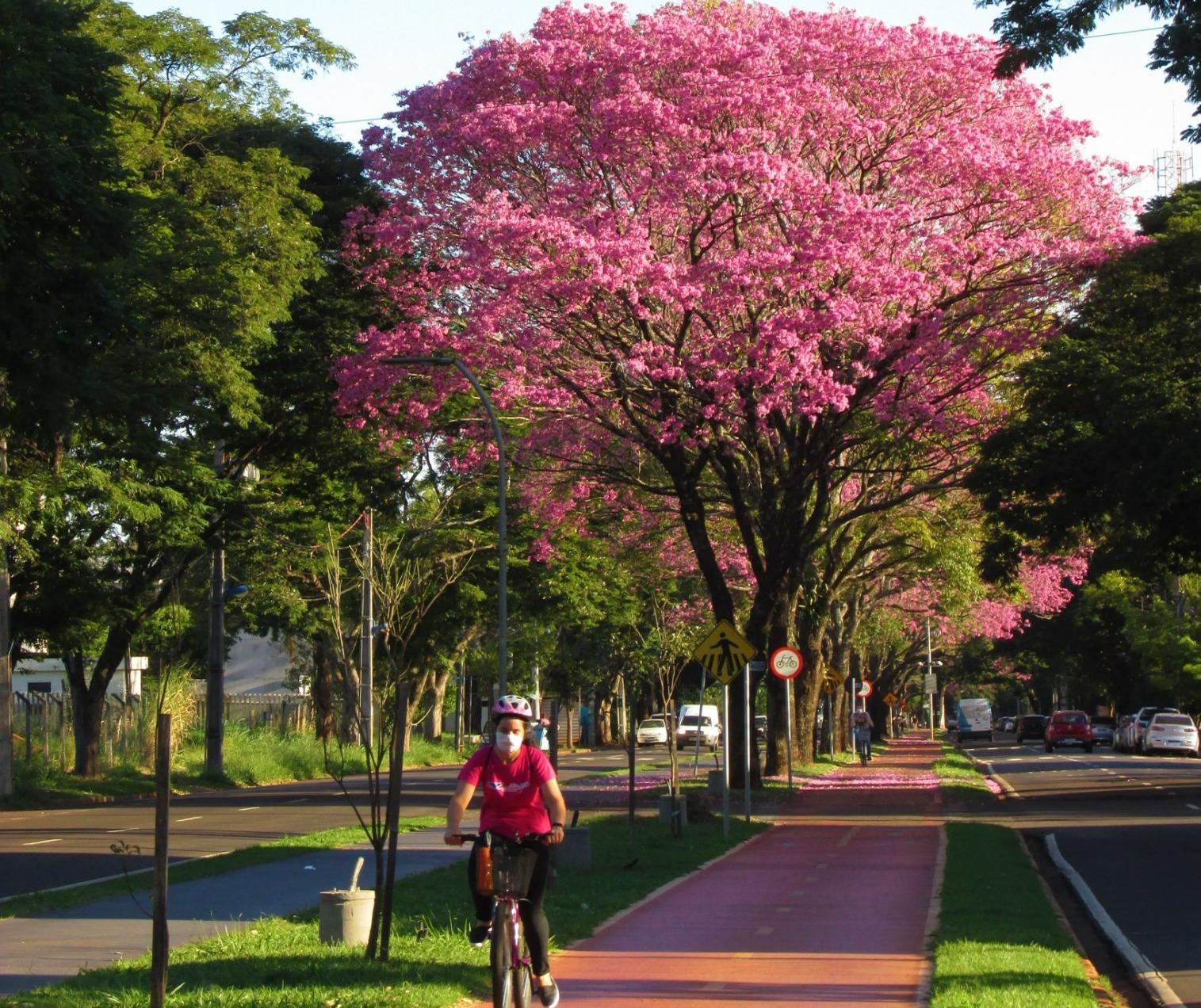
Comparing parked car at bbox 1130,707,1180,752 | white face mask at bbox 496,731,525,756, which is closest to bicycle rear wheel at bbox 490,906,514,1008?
white face mask at bbox 496,731,525,756

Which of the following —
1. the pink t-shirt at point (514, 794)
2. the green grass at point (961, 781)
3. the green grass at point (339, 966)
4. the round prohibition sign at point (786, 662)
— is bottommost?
the green grass at point (961, 781)

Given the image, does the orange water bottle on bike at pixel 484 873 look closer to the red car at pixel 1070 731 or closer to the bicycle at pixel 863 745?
the bicycle at pixel 863 745

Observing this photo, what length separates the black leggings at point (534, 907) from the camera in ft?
26.4

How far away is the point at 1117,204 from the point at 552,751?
1506cm

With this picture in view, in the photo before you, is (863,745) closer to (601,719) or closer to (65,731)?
(65,731)

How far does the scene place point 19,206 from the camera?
18.9 metres

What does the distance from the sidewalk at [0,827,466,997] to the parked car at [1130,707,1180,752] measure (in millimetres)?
48627

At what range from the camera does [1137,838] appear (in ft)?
71.9

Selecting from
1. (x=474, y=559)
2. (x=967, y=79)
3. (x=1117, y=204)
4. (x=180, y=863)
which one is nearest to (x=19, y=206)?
(x=180, y=863)

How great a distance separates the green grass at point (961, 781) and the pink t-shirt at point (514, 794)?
23.8 m

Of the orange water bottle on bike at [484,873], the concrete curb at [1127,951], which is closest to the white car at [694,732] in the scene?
the concrete curb at [1127,951]

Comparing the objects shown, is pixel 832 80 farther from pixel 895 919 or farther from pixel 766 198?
pixel 895 919

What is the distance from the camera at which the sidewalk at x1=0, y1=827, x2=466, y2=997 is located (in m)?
10.5

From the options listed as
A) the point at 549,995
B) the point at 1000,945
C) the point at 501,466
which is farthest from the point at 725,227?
the point at 549,995
